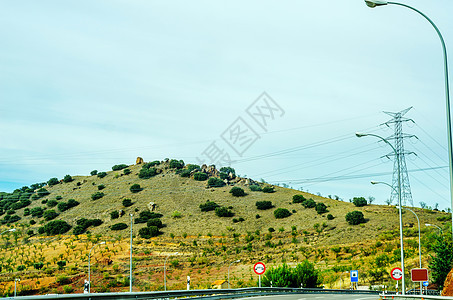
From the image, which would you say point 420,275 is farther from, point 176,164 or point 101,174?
point 101,174

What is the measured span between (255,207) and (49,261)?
170 feet

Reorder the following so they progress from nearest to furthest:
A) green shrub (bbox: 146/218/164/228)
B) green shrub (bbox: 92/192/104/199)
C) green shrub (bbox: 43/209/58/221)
A: green shrub (bbox: 146/218/164/228) < green shrub (bbox: 43/209/58/221) < green shrub (bbox: 92/192/104/199)

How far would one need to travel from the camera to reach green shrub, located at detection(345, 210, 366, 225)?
348ft

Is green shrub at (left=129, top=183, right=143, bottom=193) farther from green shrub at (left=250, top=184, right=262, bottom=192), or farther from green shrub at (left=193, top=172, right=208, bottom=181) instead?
green shrub at (left=250, top=184, right=262, bottom=192)

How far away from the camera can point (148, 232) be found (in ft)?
355

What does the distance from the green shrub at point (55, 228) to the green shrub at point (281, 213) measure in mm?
Answer: 50105

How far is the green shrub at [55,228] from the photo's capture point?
389ft

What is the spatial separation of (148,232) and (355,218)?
4442cm

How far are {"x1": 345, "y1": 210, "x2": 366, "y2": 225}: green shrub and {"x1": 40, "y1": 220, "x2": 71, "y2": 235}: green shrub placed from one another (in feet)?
216

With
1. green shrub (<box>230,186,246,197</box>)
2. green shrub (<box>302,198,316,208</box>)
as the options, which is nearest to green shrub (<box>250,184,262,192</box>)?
green shrub (<box>230,186,246,197</box>)

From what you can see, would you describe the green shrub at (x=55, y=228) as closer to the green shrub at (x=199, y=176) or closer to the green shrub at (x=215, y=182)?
the green shrub at (x=199, y=176)

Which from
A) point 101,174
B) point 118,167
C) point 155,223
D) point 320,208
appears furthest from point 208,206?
point 118,167

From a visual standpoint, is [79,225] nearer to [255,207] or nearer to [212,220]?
[212,220]

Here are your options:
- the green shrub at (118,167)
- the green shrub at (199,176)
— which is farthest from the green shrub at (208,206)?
the green shrub at (118,167)
